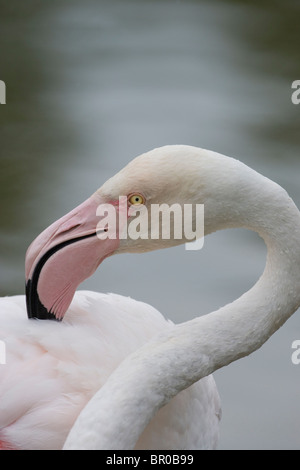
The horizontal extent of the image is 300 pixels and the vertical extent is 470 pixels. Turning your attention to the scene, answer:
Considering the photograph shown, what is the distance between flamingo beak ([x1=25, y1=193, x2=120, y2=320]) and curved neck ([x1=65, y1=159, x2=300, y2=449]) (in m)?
0.32

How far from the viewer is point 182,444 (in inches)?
120

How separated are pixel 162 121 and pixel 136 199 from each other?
291cm

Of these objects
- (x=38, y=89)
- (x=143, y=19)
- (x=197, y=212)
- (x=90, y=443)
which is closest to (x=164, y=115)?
(x=38, y=89)

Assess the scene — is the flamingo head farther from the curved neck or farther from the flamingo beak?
the curved neck

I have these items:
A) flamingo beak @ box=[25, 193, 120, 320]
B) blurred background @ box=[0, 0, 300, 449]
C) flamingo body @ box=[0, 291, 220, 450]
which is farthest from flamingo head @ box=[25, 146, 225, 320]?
blurred background @ box=[0, 0, 300, 449]

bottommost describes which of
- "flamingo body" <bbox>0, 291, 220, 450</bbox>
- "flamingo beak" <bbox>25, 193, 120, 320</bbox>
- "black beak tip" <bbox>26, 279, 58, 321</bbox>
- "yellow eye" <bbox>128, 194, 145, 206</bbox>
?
"flamingo body" <bbox>0, 291, 220, 450</bbox>

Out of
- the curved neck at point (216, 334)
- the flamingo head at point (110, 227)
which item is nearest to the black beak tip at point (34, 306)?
the flamingo head at point (110, 227)

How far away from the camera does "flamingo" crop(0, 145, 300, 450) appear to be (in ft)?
8.95

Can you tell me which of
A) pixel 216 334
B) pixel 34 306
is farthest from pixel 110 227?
pixel 216 334

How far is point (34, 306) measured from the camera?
2.96 m

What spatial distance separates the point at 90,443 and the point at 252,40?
14.6ft

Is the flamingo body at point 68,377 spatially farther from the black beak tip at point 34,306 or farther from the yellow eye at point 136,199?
the yellow eye at point 136,199

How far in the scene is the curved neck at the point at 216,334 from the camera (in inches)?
104

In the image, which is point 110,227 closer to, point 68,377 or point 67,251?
point 67,251
